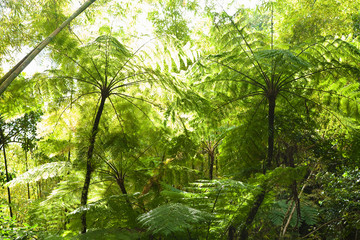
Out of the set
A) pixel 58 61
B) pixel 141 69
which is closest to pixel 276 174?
pixel 141 69

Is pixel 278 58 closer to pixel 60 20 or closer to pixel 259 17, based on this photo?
pixel 259 17

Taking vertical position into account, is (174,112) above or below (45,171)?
above

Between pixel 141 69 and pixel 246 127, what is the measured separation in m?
1.24

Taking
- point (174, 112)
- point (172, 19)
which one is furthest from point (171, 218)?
point (172, 19)

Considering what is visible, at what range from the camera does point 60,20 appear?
314cm

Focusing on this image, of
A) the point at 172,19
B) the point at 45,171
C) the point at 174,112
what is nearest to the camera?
the point at 45,171

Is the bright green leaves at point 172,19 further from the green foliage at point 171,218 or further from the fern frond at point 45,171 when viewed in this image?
the green foliage at point 171,218

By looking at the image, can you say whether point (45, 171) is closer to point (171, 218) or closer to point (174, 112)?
point (174, 112)

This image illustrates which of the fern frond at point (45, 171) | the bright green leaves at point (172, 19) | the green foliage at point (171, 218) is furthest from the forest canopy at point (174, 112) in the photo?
the bright green leaves at point (172, 19)

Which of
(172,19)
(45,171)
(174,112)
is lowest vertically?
(45,171)

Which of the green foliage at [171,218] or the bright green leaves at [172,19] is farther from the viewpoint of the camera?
the bright green leaves at [172,19]

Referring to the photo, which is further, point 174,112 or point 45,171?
point 174,112

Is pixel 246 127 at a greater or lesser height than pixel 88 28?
lesser

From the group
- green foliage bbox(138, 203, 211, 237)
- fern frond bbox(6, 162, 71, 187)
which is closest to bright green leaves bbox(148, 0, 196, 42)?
fern frond bbox(6, 162, 71, 187)
